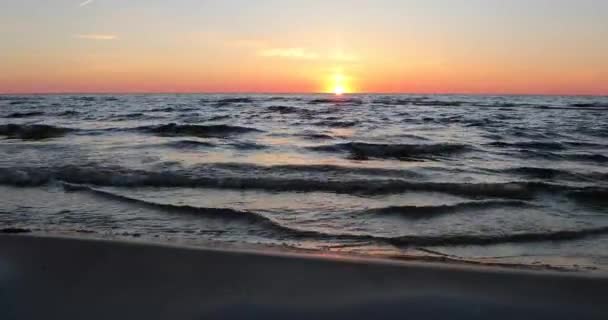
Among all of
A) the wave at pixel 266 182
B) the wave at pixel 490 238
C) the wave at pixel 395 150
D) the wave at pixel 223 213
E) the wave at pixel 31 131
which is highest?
the wave at pixel 31 131

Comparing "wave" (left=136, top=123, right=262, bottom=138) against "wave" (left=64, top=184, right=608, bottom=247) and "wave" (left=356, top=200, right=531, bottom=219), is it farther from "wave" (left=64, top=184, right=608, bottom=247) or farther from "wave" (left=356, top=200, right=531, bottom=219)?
"wave" (left=356, top=200, right=531, bottom=219)

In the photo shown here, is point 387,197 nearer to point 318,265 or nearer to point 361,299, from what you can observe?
point 318,265

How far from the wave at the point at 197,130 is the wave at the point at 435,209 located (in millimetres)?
10802

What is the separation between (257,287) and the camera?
345 centimetres

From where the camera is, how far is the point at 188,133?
17.3m

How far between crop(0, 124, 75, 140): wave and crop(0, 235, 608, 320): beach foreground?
44.0 feet

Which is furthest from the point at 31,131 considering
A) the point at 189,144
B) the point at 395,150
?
the point at 395,150

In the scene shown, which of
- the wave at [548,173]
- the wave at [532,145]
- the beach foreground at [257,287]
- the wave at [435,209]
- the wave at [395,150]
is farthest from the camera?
the wave at [532,145]

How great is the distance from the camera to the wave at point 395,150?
38.4 ft

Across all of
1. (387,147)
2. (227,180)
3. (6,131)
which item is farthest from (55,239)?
(6,131)

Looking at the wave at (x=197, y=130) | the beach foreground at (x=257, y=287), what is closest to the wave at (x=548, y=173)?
the beach foreground at (x=257, y=287)

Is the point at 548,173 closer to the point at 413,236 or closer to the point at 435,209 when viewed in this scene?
the point at 435,209

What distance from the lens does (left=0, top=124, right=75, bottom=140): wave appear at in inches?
635

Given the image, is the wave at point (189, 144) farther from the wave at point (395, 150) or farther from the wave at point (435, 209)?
the wave at point (435, 209)
